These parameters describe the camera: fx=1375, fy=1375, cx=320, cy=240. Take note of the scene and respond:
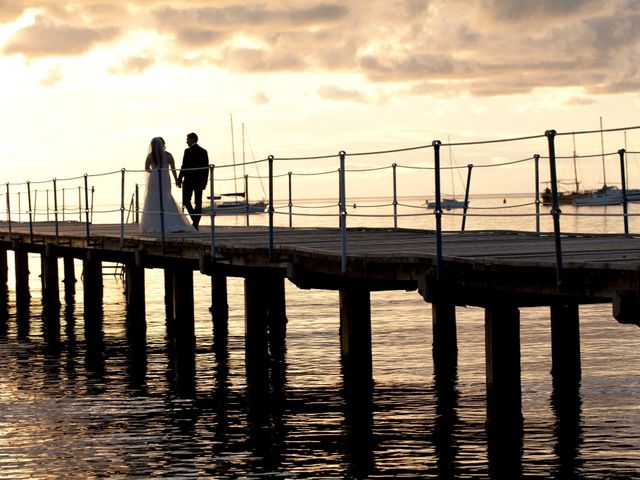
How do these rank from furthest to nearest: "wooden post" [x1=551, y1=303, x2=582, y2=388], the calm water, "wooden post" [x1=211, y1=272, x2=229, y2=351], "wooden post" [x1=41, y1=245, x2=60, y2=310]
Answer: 1. "wooden post" [x1=41, y1=245, x2=60, y2=310]
2. "wooden post" [x1=211, y1=272, x2=229, y2=351]
3. "wooden post" [x1=551, y1=303, x2=582, y2=388]
4. the calm water

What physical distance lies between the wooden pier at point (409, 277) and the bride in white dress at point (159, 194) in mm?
661

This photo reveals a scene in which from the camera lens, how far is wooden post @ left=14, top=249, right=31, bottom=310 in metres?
37.4

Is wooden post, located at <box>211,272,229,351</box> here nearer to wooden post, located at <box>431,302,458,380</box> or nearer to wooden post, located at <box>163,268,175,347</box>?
wooden post, located at <box>163,268,175,347</box>

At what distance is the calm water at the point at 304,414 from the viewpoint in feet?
51.1

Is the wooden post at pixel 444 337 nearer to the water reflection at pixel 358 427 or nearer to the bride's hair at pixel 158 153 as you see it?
the water reflection at pixel 358 427

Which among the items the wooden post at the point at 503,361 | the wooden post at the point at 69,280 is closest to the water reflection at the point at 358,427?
the wooden post at the point at 503,361

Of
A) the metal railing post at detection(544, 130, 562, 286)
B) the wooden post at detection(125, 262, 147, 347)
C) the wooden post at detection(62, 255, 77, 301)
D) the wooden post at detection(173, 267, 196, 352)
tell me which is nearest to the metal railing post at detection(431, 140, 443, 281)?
the metal railing post at detection(544, 130, 562, 286)

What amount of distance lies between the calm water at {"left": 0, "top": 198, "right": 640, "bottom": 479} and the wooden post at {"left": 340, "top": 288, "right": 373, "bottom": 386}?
31 centimetres

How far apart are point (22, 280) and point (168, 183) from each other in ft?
49.0

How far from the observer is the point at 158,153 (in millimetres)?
24984

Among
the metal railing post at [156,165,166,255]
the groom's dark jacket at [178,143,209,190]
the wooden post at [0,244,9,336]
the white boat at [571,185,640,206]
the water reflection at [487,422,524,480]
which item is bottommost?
the water reflection at [487,422,524,480]

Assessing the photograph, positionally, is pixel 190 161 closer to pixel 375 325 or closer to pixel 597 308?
pixel 375 325

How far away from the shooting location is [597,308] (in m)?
33.5

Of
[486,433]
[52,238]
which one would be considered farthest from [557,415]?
[52,238]
